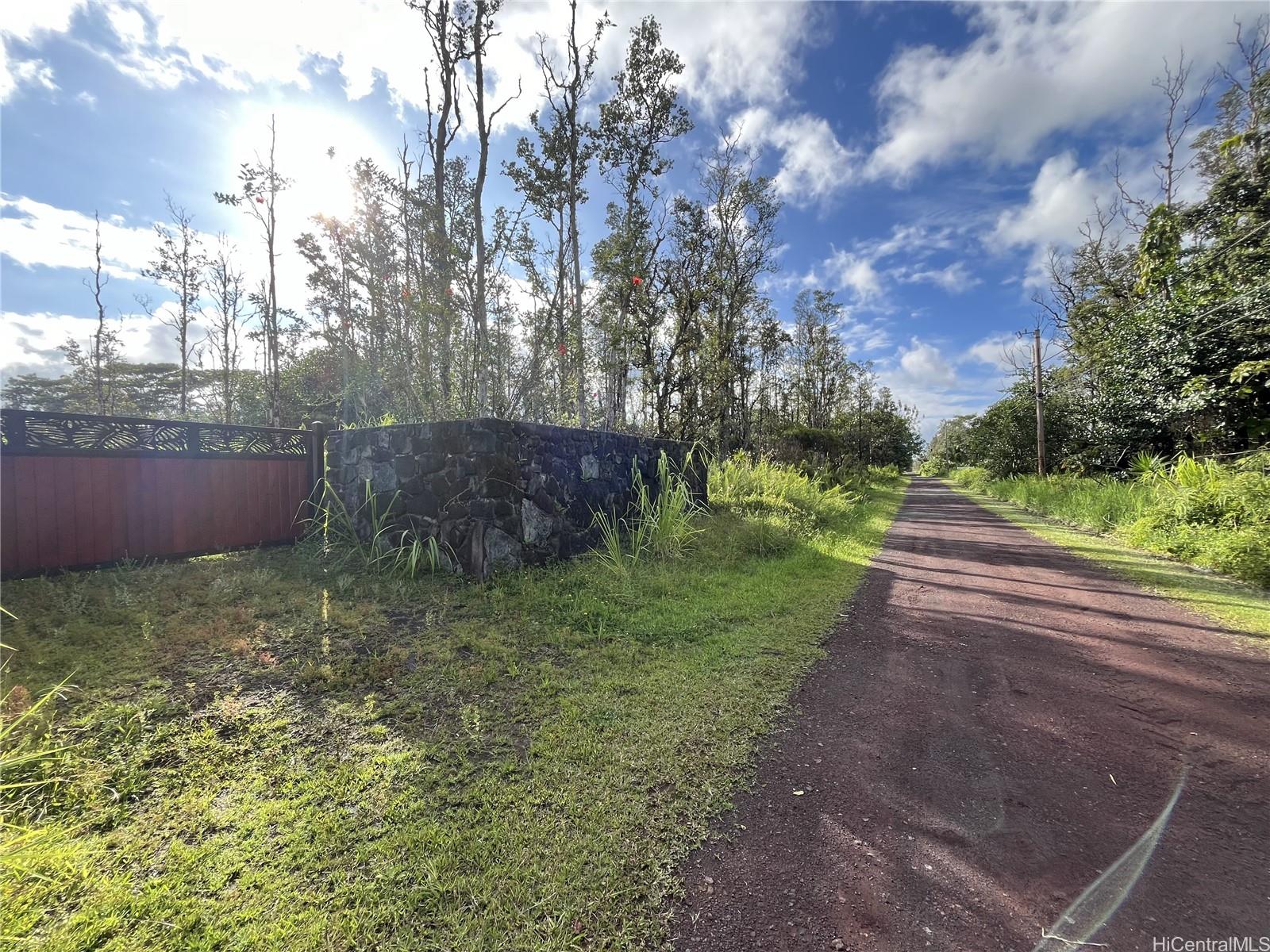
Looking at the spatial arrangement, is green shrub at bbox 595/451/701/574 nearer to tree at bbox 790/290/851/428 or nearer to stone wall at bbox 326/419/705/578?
stone wall at bbox 326/419/705/578

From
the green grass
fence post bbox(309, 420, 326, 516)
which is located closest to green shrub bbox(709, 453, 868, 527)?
the green grass

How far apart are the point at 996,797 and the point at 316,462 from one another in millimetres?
6007

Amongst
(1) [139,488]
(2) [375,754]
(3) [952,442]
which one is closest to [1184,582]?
(2) [375,754]

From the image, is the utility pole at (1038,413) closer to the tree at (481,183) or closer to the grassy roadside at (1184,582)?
the grassy roadside at (1184,582)

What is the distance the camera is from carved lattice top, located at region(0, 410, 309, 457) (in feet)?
11.3

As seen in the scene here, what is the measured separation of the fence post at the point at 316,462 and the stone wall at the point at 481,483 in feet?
0.26

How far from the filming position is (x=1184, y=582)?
432 cm

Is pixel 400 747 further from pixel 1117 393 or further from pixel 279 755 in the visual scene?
pixel 1117 393

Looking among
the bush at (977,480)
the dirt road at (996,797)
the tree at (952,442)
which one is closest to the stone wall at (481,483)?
the dirt road at (996,797)

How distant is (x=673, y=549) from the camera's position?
195 inches

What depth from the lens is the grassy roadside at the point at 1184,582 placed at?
3.39 metres

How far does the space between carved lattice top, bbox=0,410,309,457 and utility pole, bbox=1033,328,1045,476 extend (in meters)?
16.6

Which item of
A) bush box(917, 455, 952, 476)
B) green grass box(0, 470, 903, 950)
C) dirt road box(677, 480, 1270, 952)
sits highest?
bush box(917, 455, 952, 476)

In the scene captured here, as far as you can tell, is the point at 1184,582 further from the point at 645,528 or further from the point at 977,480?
the point at 977,480
